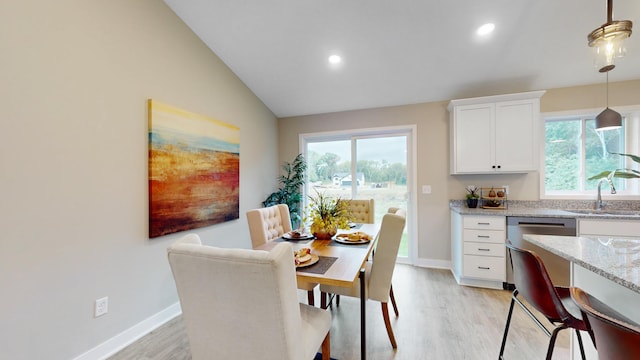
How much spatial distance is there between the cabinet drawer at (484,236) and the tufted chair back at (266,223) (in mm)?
A: 2097

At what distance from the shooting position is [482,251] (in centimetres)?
283

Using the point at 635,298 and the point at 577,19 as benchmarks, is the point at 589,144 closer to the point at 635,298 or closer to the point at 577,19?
the point at 577,19

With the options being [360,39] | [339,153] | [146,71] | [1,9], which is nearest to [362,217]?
[339,153]

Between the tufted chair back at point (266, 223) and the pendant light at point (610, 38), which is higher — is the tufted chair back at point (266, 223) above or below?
below

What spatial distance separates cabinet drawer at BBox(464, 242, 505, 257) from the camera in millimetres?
2760

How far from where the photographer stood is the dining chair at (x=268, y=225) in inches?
86.6

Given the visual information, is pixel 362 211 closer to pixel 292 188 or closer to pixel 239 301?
pixel 292 188

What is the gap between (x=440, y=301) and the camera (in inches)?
99.6

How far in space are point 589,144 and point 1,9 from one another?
543 cm

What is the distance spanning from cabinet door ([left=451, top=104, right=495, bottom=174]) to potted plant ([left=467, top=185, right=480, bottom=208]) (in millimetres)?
336

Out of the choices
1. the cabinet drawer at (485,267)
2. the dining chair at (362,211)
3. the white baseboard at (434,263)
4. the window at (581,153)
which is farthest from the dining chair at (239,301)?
the window at (581,153)

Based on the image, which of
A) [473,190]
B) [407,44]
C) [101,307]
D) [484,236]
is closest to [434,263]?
[484,236]

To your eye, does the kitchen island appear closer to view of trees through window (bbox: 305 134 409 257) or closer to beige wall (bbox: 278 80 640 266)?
beige wall (bbox: 278 80 640 266)

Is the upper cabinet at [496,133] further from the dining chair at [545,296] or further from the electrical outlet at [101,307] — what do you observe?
the electrical outlet at [101,307]
